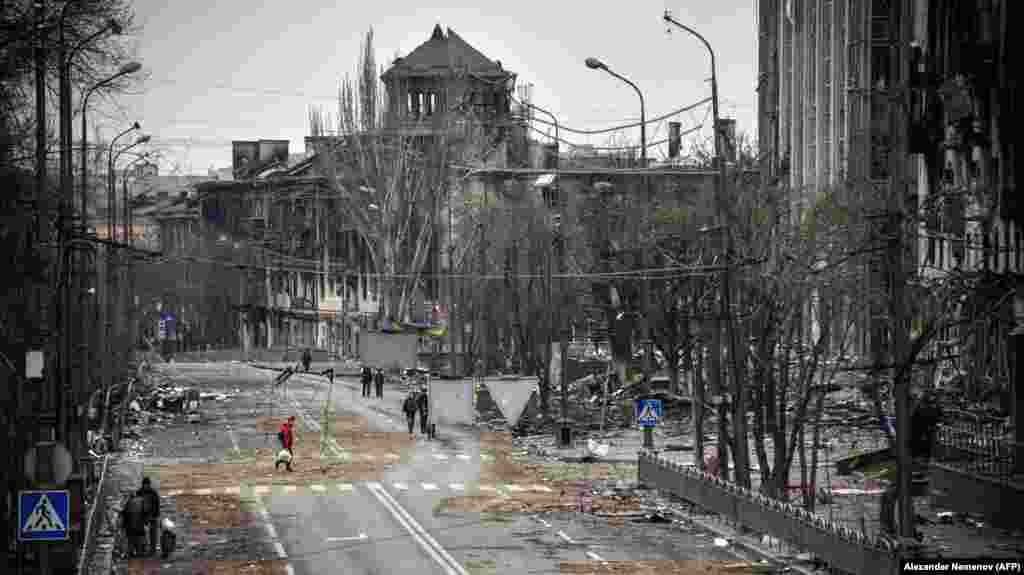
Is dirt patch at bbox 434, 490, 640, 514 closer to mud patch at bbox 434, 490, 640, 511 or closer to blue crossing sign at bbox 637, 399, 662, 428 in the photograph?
mud patch at bbox 434, 490, 640, 511

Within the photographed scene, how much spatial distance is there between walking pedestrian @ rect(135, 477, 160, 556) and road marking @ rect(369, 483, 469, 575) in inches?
181

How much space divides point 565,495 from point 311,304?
306 ft

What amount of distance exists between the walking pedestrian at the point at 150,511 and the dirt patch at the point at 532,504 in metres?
7.61

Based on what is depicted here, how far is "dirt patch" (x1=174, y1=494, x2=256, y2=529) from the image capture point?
129 feet

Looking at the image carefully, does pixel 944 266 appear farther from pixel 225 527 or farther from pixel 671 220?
pixel 671 220

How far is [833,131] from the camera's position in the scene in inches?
3374

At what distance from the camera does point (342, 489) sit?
46219mm

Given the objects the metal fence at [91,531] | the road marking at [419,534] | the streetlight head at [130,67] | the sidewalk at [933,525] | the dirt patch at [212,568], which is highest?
the streetlight head at [130,67]

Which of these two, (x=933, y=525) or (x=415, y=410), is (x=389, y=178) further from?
(x=933, y=525)

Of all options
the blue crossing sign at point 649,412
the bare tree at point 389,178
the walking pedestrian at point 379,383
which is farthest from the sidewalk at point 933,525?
the bare tree at point 389,178

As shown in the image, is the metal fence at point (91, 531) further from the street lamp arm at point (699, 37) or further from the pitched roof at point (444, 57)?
the pitched roof at point (444, 57)

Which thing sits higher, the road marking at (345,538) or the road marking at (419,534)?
the road marking at (419,534)

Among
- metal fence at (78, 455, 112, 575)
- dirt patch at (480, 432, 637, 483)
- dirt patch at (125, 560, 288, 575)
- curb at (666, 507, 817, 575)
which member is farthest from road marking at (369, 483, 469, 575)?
metal fence at (78, 455, 112, 575)

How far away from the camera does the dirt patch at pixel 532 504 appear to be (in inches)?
1613
